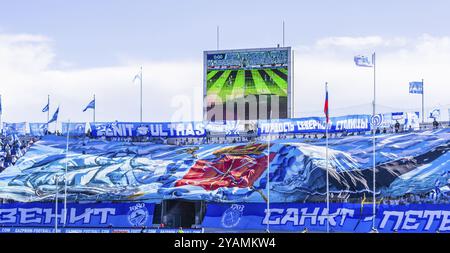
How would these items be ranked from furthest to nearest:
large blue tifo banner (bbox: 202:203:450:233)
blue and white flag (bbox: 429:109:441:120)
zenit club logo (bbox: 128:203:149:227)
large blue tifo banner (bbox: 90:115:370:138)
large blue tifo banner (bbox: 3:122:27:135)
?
large blue tifo banner (bbox: 3:122:27:135), large blue tifo banner (bbox: 90:115:370:138), blue and white flag (bbox: 429:109:441:120), zenit club logo (bbox: 128:203:149:227), large blue tifo banner (bbox: 202:203:450:233)

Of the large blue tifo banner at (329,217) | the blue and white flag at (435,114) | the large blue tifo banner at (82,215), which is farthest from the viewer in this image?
the blue and white flag at (435,114)

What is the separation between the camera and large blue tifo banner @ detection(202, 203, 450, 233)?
1859 inches

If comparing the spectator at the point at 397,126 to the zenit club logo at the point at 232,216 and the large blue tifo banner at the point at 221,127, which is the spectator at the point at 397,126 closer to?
the large blue tifo banner at the point at 221,127

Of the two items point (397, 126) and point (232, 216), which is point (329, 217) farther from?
point (397, 126)

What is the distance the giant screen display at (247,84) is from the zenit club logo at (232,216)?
434 inches

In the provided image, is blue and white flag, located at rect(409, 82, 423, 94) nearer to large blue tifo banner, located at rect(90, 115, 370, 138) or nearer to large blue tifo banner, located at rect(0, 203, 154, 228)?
large blue tifo banner, located at rect(90, 115, 370, 138)

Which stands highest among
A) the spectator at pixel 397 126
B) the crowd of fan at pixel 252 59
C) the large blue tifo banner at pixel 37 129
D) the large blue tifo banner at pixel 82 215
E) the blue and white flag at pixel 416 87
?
the crowd of fan at pixel 252 59

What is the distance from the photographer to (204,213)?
54688mm

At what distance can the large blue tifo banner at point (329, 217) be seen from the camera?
47.2m

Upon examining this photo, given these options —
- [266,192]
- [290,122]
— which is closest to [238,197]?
[266,192]

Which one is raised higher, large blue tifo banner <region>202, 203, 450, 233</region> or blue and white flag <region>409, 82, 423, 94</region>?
blue and white flag <region>409, 82, 423, 94</region>

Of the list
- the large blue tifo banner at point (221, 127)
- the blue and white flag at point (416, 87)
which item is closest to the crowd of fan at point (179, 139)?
the large blue tifo banner at point (221, 127)

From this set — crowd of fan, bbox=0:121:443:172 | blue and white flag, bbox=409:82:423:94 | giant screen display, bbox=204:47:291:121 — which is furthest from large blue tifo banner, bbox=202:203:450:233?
blue and white flag, bbox=409:82:423:94

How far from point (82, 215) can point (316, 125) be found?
19.7 m
